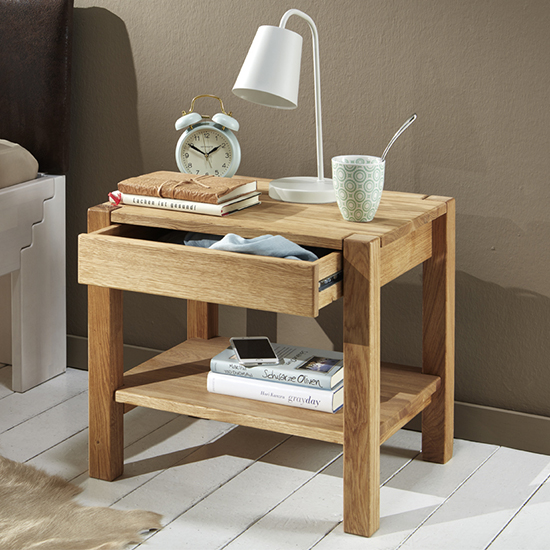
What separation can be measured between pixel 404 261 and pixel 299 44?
0.47 metres

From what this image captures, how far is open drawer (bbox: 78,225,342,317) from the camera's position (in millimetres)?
1359

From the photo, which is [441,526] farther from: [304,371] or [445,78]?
[445,78]

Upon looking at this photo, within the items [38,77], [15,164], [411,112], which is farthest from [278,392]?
[38,77]

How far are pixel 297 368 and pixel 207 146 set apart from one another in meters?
0.52

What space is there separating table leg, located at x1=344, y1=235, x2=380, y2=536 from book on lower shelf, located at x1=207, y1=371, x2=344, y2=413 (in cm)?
10

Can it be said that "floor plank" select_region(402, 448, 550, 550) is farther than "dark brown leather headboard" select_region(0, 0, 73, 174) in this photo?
No

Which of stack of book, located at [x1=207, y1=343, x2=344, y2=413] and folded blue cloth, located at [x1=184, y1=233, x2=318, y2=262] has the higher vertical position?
folded blue cloth, located at [x1=184, y1=233, x2=318, y2=262]

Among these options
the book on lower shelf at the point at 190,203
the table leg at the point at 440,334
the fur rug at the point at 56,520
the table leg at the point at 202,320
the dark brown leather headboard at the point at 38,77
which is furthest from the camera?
the dark brown leather headboard at the point at 38,77

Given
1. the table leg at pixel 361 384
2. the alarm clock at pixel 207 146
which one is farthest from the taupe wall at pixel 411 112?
the table leg at pixel 361 384

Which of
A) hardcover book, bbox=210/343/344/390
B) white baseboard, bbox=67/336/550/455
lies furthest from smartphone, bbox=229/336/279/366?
white baseboard, bbox=67/336/550/455

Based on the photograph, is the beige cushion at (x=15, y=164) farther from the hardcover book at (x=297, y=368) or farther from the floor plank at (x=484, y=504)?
the floor plank at (x=484, y=504)

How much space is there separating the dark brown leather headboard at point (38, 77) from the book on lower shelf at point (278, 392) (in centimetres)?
83

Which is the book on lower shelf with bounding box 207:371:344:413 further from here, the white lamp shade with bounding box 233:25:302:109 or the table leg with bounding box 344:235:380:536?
the white lamp shade with bounding box 233:25:302:109

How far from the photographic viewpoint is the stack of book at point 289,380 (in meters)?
1.58
